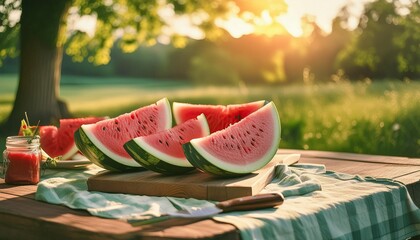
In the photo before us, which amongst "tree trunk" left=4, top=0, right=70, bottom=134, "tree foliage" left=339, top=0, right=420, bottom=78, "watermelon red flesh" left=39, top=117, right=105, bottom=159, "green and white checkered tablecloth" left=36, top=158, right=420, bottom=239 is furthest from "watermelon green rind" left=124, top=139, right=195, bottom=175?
"tree foliage" left=339, top=0, right=420, bottom=78

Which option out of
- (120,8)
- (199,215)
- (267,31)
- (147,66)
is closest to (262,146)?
(199,215)

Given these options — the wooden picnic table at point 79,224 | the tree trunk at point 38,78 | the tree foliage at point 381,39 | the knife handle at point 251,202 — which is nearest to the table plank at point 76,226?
the wooden picnic table at point 79,224

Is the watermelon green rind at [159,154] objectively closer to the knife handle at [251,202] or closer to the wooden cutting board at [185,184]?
the wooden cutting board at [185,184]

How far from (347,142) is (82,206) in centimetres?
619

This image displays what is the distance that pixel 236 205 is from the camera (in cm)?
240

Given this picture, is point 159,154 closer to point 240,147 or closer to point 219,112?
point 240,147

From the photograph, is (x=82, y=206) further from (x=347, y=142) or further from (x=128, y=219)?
(x=347, y=142)

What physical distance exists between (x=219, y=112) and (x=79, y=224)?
1638 mm

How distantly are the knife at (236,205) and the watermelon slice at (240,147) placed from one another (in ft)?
1.60

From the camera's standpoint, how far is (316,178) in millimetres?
3146

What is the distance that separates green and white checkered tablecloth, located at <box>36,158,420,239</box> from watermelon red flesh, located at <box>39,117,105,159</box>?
568 millimetres

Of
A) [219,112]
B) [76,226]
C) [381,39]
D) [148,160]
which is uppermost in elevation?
[381,39]

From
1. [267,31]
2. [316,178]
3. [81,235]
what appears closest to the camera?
[81,235]

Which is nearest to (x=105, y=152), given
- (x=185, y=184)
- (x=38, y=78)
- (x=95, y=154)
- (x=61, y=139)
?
(x=95, y=154)
